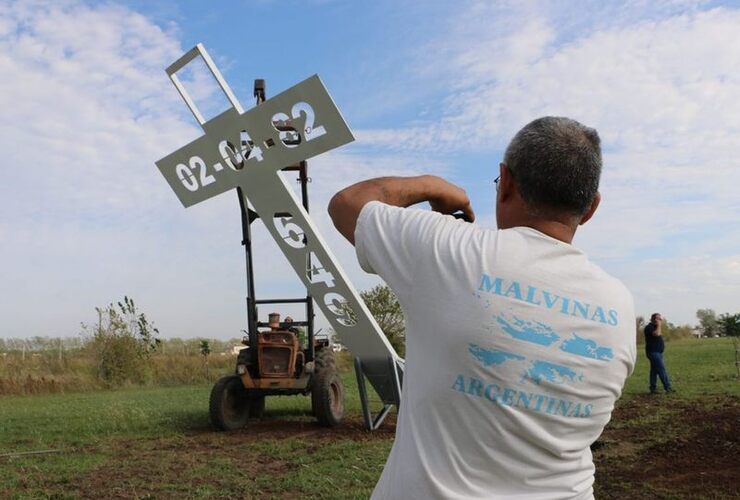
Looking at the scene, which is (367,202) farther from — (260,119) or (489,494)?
(260,119)

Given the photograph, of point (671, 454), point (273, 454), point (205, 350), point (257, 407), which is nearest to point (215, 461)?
point (273, 454)

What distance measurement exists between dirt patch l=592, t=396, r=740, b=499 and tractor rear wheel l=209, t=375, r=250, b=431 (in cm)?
449

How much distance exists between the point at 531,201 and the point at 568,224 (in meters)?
0.09

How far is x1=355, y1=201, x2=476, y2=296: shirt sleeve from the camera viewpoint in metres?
1.32

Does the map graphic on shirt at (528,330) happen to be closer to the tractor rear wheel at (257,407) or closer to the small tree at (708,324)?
the tractor rear wheel at (257,407)

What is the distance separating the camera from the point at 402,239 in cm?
135

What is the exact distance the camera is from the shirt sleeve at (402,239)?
1.32 metres

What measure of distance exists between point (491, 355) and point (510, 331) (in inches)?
2.1

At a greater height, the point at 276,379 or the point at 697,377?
the point at 276,379

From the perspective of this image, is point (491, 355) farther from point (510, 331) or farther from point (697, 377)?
point (697, 377)

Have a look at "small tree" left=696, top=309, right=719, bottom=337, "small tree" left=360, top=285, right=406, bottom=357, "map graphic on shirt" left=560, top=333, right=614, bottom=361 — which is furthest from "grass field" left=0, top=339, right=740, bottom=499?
"small tree" left=696, top=309, right=719, bottom=337

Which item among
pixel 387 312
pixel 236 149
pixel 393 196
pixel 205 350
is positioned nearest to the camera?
pixel 393 196

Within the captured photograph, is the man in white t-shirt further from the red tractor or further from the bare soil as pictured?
the red tractor

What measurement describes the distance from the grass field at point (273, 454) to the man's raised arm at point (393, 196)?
465 centimetres
